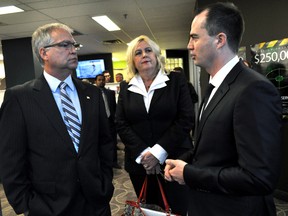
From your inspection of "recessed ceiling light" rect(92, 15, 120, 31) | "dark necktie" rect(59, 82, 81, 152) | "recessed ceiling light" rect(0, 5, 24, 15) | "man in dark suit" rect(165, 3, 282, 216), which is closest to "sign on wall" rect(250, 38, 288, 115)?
"man in dark suit" rect(165, 3, 282, 216)

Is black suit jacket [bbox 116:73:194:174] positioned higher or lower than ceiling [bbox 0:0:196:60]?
lower

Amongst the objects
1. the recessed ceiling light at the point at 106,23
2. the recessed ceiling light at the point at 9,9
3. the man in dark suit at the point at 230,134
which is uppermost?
the recessed ceiling light at the point at 106,23

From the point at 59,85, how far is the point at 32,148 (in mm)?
383

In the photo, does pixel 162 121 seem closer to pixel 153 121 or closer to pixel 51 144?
pixel 153 121

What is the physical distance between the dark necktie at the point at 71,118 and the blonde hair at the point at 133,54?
2.11 ft

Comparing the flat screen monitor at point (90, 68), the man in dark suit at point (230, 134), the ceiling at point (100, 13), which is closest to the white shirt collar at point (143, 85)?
the man in dark suit at point (230, 134)

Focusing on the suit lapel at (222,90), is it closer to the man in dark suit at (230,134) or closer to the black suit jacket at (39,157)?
the man in dark suit at (230,134)

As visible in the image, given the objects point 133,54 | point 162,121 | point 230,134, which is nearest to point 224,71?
point 230,134

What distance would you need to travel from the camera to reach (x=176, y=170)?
1.09m

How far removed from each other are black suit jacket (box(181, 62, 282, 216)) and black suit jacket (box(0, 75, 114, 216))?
0.68 meters

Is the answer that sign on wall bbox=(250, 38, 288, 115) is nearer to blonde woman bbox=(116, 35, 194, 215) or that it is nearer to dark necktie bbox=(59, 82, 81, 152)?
blonde woman bbox=(116, 35, 194, 215)

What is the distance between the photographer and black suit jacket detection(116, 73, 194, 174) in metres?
1.84

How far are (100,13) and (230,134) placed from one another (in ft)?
15.5

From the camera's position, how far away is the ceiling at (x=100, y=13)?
4.47 metres
